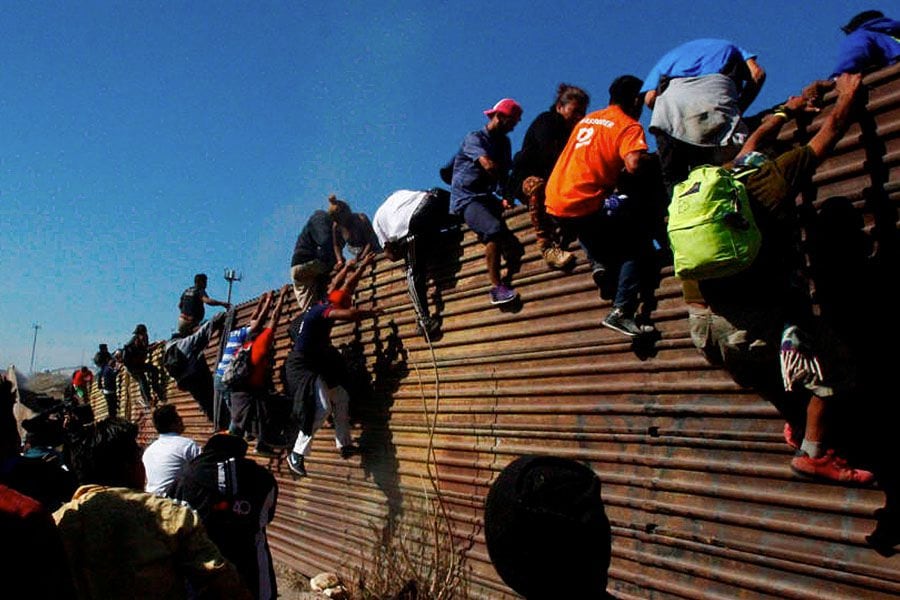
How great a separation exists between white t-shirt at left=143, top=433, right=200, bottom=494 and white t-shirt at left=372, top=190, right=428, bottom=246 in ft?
9.15

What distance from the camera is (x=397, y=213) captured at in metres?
6.50

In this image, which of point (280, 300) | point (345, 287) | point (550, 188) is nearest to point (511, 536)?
point (550, 188)

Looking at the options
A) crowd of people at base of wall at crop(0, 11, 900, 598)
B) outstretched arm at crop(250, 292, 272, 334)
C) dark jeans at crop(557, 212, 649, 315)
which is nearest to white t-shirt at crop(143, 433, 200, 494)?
crowd of people at base of wall at crop(0, 11, 900, 598)

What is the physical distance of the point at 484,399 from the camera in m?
5.62

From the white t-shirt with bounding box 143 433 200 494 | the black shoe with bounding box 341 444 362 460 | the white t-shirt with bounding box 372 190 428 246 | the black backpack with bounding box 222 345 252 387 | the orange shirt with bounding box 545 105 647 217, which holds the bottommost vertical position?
the black shoe with bounding box 341 444 362 460

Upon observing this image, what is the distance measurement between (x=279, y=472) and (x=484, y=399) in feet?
14.8

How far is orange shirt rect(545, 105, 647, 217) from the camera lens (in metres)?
4.21

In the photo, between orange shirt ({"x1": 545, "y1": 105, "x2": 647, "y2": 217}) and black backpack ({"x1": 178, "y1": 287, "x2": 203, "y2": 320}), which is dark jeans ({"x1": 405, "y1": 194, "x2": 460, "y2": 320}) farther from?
black backpack ({"x1": 178, "y1": 287, "x2": 203, "y2": 320})

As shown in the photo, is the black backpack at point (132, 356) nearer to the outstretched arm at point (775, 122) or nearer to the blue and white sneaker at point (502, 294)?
the blue and white sneaker at point (502, 294)

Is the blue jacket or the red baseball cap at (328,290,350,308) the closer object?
the blue jacket

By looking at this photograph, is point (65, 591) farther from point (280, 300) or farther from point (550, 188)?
point (280, 300)

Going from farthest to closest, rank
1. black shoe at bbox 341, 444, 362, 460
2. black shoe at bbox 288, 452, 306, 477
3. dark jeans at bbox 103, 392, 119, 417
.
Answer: dark jeans at bbox 103, 392, 119, 417 → black shoe at bbox 288, 452, 306, 477 → black shoe at bbox 341, 444, 362, 460

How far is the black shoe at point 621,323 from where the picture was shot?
421cm

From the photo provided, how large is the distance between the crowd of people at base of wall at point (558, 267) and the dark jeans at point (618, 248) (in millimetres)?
11
